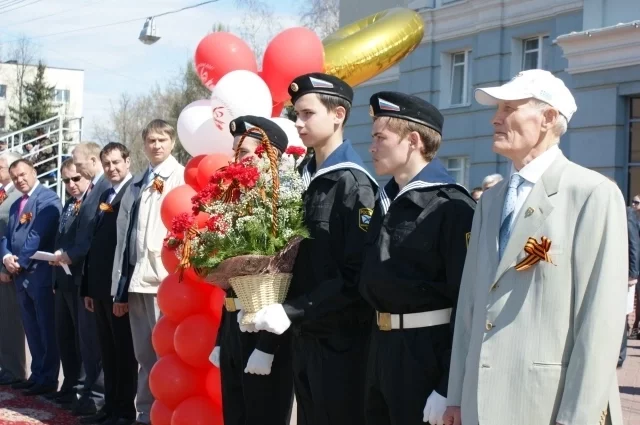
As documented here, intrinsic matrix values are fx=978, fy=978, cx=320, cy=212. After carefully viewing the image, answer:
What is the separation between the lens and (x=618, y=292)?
3.18 m

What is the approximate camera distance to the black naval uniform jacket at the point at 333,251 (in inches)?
170

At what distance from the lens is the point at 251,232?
Answer: 14.7ft

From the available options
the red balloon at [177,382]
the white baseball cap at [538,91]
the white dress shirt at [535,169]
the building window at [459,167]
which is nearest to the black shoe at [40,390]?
the red balloon at [177,382]

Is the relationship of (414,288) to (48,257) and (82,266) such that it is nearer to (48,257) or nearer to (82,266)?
(82,266)

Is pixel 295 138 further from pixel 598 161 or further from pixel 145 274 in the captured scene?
pixel 598 161

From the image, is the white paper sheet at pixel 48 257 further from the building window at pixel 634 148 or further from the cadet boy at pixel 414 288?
the building window at pixel 634 148

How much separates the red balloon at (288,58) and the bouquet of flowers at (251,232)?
76.6 inches

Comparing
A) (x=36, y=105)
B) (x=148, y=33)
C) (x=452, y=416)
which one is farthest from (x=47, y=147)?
(x=36, y=105)

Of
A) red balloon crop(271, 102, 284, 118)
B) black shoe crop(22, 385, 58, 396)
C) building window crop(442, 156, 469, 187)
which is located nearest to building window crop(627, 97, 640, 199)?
building window crop(442, 156, 469, 187)

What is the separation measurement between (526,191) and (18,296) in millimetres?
7117

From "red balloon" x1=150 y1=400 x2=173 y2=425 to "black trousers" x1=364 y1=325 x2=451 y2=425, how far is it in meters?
2.70

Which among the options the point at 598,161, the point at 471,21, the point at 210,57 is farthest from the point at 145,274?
the point at 471,21

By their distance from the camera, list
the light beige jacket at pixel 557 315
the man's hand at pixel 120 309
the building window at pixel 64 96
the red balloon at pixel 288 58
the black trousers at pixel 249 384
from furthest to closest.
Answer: the building window at pixel 64 96 < the man's hand at pixel 120 309 < the red balloon at pixel 288 58 < the black trousers at pixel 249 384 < the light beige jacket at pixel 557 315

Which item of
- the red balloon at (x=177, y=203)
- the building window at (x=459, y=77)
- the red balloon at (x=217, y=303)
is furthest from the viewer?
the building window at (x=459, y=77)
